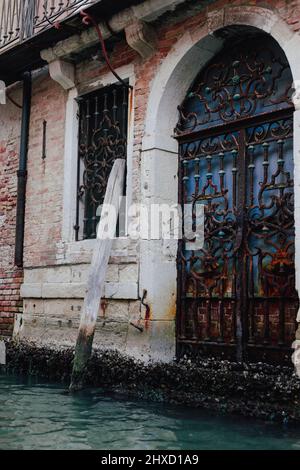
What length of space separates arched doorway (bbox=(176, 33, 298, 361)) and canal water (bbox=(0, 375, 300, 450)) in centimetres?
97

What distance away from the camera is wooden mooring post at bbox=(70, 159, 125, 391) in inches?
247

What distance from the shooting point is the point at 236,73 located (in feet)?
20.8

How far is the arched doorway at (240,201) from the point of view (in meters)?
5.70

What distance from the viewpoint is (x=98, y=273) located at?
6.41 meters

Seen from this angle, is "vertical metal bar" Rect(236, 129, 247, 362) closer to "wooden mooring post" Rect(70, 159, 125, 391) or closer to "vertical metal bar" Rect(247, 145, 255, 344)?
"vertical metal bar" Rect(247, 145, 255, 344)

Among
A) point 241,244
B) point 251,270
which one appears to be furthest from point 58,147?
point 251,270

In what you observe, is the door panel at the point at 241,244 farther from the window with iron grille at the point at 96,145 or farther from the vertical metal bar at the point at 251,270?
the window with iron grille at the point at 96,145

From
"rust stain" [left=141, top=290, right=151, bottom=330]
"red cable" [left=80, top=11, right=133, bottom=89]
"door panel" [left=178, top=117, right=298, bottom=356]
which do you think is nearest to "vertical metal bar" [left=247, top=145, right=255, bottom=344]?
"door panel" [left=178, top=117, right=298, bottom=356]

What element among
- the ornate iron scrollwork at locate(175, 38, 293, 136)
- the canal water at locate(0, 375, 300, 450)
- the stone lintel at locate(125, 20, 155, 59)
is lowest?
the canal water at locate(0, 375, 300, 450)

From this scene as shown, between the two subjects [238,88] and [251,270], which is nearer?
[251,270]

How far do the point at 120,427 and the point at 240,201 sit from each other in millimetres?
2426

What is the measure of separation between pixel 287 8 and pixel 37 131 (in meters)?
3.87

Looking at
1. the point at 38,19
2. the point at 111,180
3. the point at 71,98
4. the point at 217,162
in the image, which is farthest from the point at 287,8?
the point at 38,19

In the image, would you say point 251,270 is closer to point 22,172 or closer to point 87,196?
point 87,196
